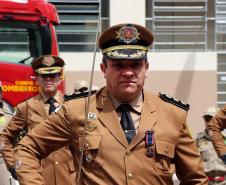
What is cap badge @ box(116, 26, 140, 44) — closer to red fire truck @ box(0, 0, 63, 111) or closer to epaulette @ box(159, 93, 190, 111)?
epaulette @ box(159, 93, 190, 111)

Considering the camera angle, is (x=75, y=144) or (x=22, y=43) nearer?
(x=75, y=144)

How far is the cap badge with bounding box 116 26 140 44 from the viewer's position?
3.36 m

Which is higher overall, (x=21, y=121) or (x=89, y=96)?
(x=89, y=96)

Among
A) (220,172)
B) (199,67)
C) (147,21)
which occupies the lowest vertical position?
(220,172)

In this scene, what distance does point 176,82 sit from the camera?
15.2 meters

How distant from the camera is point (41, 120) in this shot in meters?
6.21

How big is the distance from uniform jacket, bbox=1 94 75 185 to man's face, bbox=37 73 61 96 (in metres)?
0.11

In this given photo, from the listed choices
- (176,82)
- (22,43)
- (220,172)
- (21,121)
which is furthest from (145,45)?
(176,82)

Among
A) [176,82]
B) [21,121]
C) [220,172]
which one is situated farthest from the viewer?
[176,82]

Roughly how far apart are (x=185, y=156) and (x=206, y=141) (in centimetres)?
570

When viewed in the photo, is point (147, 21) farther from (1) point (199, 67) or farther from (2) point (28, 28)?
(2) point (28, 28)

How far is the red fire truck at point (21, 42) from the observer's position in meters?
10.2

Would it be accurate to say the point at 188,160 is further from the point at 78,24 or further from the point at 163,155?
the point at 78,24

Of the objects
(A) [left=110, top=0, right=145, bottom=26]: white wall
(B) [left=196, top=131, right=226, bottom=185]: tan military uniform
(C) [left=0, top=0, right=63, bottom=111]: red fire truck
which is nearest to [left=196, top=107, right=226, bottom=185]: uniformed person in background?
(B) [left=196, top=131, right=226, bottom=185]: tan military uniform
